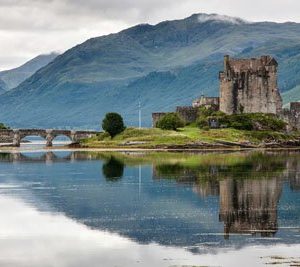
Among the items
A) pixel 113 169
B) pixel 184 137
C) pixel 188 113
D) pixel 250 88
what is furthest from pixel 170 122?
pixel 113 169

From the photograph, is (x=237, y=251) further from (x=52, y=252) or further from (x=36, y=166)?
(x=36, y=166)

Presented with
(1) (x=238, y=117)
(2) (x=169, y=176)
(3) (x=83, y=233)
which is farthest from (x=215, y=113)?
(3) (x=83, y=233)

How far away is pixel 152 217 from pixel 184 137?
93555mm

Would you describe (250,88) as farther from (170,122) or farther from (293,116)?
(170,122)

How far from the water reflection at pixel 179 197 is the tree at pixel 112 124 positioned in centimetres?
4866

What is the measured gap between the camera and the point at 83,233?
4731cm

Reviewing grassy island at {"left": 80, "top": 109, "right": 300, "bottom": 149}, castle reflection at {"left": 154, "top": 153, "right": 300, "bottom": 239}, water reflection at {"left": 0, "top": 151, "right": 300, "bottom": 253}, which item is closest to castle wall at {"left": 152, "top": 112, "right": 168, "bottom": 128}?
grassy island at {"left": 80, "top": 109, "right": 300, "bottom": 149}

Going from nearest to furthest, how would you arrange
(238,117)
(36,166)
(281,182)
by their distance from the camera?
(281,182), (36,166), (238,117)

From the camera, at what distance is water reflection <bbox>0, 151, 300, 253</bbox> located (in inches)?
1828

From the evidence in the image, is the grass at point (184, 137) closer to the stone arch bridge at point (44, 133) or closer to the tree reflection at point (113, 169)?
the tree reflection at point (113, 169)

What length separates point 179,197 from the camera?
65062mm

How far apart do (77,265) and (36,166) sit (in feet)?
231

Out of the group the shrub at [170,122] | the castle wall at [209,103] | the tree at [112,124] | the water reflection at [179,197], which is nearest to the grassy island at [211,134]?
the shrub at [170,122]

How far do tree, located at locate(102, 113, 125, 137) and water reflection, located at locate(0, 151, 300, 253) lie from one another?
48662 mm
